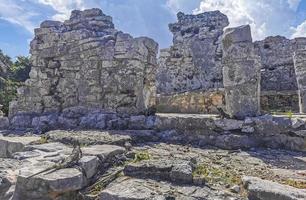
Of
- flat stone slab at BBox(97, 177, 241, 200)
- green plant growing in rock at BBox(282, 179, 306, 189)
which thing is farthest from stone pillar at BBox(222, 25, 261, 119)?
flat stone slab at BBox(97, 177, 241, 200)

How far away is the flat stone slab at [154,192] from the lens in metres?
2.97

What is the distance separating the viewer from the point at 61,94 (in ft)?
23.7

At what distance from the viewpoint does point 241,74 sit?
544 cm

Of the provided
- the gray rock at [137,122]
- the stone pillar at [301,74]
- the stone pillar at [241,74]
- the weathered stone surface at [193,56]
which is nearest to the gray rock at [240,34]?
the stone pillar at [241,74]

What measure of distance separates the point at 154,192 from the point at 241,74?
3.04 m

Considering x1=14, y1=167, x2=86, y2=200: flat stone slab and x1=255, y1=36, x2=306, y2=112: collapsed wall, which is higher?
x1=255, y1=36, x2=306, y2=112: collapsed wall

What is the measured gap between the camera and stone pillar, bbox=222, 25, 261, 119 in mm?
5371

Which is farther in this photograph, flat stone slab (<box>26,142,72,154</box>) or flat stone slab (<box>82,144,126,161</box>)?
flat stone slab (<box>26,142,72,154</box>)

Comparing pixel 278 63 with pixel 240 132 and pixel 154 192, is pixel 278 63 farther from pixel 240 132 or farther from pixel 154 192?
pixel 154 192

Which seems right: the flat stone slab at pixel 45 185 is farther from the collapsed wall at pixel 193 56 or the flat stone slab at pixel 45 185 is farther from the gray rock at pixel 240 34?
the collapsed wall at pixel 193 56

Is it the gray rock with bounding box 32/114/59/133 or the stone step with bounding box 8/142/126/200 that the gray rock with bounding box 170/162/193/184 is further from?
the gray rock with bounding box 32/114/59/133

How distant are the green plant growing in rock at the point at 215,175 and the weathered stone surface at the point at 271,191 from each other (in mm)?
228

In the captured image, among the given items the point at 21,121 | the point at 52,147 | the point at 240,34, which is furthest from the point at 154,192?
the point at 21,121

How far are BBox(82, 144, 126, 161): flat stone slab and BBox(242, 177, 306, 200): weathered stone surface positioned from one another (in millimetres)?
1667
